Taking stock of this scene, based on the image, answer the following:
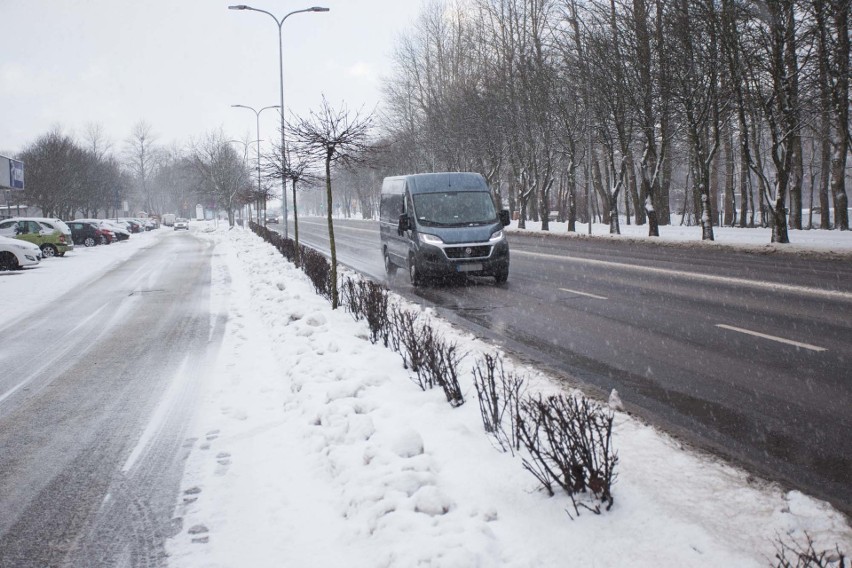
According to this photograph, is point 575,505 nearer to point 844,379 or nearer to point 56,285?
point 844,379

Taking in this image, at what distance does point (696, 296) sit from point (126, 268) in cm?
1920

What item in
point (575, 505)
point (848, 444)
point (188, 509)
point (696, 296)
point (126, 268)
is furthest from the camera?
point (126, 268)

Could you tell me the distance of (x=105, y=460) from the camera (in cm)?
465

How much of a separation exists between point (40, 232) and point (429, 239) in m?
23.3

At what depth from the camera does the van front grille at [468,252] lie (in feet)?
41.8

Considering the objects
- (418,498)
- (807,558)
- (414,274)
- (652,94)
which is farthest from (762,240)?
(807,558)

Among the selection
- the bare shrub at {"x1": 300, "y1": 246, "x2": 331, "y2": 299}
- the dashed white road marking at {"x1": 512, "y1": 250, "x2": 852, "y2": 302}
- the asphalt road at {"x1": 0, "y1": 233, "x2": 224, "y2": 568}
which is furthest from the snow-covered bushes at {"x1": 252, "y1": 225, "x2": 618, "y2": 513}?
the dashed white road marking at {"x1": 512, "y1": 250, "x2": 852, "y2": 302}

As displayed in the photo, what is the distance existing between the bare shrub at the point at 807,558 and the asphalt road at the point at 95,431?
2984mm

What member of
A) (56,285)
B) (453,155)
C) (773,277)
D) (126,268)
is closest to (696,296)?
(773,277)

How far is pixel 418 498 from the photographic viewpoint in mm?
3367

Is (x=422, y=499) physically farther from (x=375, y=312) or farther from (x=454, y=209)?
(x=454, y=209)

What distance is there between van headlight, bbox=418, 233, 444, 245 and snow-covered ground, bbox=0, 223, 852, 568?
6963mm

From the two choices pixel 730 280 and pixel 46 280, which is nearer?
pixel 730 280

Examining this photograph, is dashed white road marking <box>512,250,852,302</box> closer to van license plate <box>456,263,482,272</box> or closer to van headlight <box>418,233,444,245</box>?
van license plate <box>456,263,482,272</box>
